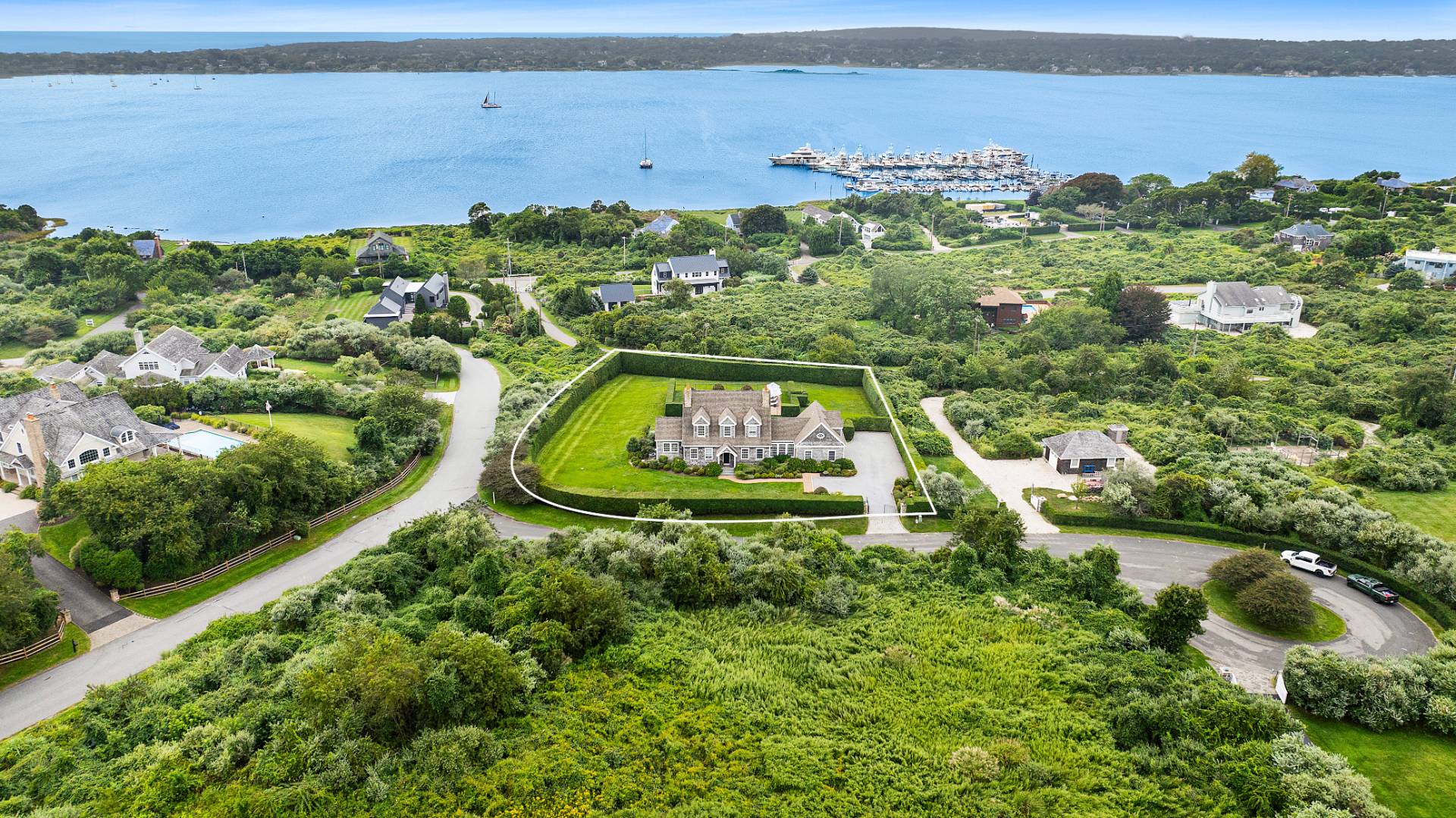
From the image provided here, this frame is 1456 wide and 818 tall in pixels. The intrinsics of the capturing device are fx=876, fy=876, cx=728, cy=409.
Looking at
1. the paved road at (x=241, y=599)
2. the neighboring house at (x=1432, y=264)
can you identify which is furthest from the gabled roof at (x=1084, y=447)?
the neighboring house at (x=1432, y=264)

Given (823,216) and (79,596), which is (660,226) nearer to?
(823,216)

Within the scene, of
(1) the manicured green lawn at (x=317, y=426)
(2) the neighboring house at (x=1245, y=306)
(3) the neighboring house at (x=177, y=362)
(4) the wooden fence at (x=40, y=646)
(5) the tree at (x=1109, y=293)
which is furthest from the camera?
(2) the neighboring house at (x=1245, y=306)

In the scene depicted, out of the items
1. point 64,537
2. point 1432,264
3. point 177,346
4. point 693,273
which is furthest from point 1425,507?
point 177,346

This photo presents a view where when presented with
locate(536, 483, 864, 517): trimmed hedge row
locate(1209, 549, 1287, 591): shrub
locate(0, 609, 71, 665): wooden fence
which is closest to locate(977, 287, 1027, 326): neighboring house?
locate(536, 483, 864, 517): trimmed hedge row

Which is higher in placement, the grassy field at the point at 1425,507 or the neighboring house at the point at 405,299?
the neighboring house at the point at 405,299

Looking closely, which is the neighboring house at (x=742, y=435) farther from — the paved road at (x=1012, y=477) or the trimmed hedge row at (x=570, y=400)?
the paved road at (x=1012, y=477)
